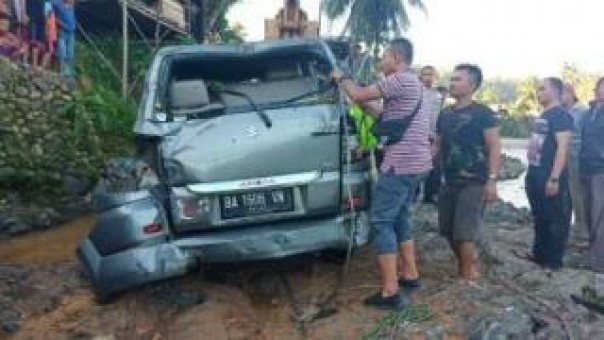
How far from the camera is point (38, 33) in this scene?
12234 mm

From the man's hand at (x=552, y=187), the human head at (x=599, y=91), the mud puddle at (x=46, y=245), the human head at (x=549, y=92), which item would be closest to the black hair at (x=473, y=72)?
the human head at (x=549, y=92)

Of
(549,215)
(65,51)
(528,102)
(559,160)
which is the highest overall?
(65,51)

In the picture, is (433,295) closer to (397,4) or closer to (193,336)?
(193,336)

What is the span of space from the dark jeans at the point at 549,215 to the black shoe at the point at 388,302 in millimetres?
2181

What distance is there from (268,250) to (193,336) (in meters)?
0.72

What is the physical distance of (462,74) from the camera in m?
5.82

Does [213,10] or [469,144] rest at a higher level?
[213,10]

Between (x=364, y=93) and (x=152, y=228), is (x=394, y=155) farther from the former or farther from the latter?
(x=152, y=228)

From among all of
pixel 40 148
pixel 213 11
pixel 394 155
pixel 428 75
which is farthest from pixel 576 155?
pixel 213 11

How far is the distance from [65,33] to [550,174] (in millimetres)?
8478

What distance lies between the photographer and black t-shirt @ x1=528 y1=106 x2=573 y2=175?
6578 mm

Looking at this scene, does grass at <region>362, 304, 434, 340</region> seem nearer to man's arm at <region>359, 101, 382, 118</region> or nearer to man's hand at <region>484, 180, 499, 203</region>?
man's hand at <region>484, 180, 499, 203</region>

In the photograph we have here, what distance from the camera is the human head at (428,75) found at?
942cm

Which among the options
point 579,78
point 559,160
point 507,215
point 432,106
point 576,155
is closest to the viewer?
point 559,160
